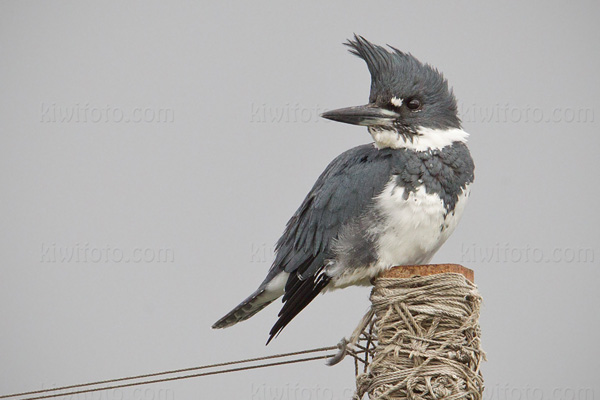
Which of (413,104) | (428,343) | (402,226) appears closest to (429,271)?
(428,343)

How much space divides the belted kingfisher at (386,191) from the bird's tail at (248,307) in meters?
0.16

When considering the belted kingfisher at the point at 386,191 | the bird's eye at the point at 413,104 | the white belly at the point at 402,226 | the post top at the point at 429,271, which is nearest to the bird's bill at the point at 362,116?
the belted kingfisher at the point at 386,191

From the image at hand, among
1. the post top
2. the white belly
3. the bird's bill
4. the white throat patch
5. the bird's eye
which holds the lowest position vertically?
the post top

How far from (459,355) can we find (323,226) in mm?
1322

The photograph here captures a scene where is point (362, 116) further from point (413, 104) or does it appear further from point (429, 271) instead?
point (429, 271)

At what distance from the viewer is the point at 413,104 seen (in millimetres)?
4238

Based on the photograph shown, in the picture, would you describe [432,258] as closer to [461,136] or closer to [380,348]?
[461,136]

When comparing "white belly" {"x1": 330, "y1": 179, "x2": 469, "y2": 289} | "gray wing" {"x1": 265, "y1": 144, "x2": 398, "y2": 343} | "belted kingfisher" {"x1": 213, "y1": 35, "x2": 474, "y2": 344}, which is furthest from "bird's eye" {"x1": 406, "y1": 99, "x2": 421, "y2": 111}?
"white belly" {"x1": 330, "y1": 179, "x2": 469, "y2": 289}

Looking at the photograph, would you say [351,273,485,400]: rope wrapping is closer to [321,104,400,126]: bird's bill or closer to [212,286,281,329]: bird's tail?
[321,104,400,126]: bird's bill

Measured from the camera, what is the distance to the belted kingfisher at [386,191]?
13.1 feet

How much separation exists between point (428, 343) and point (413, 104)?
5.21 ft

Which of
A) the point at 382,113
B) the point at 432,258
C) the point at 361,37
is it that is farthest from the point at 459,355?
the point at 361,37

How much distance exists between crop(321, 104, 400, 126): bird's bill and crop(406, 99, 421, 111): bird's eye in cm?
12

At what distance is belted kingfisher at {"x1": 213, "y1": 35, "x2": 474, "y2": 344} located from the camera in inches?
157
